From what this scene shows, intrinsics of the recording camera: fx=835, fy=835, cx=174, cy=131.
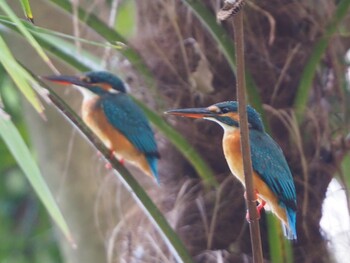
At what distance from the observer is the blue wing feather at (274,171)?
1.03 m

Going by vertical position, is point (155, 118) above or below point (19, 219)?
above

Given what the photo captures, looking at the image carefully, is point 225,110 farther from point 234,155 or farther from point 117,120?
point 117,120

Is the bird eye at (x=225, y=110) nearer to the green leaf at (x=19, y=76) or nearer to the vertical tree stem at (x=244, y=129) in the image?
the vertical tree stem at (x=244, y=129)

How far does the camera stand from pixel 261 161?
1067 millimetres

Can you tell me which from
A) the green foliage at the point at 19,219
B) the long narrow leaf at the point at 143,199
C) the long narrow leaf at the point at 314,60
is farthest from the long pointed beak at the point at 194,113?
the green foliage at the point at 19,219

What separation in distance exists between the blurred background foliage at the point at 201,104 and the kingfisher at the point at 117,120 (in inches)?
1.7

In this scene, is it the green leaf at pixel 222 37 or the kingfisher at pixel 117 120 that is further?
the kingfisher at pixel 117 120

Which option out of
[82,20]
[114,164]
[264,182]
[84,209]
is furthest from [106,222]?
[264,182]

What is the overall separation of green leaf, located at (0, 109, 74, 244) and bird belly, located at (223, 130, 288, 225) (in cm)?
35

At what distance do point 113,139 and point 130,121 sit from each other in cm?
4

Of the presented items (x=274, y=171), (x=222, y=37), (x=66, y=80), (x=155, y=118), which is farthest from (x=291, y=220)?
(x=66, y=80)

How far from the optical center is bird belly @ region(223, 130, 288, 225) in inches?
40.6

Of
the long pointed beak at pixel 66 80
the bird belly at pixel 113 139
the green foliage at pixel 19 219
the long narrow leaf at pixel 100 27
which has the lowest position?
the green foliage at pixel 19 219

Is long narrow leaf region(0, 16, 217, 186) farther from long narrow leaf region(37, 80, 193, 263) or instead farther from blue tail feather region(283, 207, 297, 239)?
blue tail feather region(283, 207, 297, 239)
